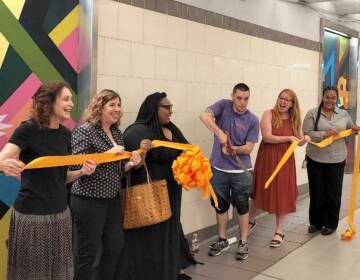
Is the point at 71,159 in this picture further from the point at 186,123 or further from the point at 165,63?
the point at 186,123

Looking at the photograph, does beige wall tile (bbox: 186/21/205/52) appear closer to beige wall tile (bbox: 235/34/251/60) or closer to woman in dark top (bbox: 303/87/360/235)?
beige wall tile (bbox: 235/34/251/60)

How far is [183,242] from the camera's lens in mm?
3900

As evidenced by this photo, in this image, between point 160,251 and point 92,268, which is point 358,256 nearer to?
point 160,251

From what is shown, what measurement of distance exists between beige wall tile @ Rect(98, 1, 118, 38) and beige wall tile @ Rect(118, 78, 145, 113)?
1.30ft

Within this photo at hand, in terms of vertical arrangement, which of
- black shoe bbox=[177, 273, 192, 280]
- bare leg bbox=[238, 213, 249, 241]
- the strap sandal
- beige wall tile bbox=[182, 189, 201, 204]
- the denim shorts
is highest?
the denim shorts

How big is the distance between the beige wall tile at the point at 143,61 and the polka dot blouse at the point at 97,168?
108 cm

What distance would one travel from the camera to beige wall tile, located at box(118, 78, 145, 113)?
12.1ft

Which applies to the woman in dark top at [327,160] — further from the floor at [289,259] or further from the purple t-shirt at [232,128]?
the purple t-shirt at [232,128]

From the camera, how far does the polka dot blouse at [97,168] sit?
2.78 meters

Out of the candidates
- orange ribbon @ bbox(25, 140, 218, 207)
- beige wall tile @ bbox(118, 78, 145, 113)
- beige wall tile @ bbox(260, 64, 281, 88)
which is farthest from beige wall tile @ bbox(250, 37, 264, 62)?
orange ribbon @ bbox(25, 140, 218, 207)

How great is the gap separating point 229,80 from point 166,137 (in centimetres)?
183

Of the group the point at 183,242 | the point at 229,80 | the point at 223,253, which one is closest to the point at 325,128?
the point at 229,80

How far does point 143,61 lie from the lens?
3.85 m

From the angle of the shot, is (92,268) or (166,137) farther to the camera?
(166,137)
